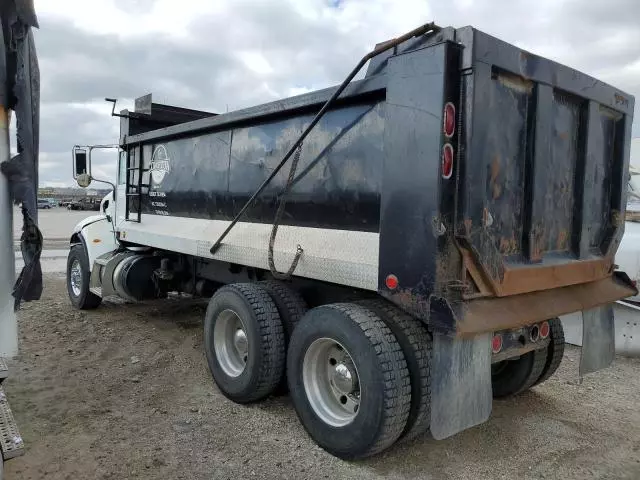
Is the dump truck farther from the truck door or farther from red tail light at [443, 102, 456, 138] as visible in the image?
the truck door

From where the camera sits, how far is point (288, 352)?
3789 mm

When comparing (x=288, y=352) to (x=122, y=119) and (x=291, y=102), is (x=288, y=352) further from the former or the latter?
(x=122, y=119)

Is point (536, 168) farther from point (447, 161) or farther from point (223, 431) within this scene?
point (223, 431)

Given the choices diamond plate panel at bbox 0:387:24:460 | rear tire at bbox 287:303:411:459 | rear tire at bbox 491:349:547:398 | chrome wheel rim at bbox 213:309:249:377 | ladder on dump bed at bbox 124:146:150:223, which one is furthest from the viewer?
ladder on dump bed at bbox 124:146:150:223

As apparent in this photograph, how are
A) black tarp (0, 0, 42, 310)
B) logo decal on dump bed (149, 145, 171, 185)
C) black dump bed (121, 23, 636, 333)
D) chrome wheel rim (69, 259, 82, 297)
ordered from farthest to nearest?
1. chrome wheel rim (69, 259, 82, 297)
2. logo decal on dump bed (149, 145, 171, 185)
3. black dump bed (121, 23, 636, 333)
4. black tarp (0, 0, 42, 310)

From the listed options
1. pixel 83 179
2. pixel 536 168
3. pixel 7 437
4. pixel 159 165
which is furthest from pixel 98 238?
pixel 536 168

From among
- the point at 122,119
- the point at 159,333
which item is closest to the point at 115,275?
the point at 159,333

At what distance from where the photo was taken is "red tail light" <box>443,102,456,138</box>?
2.90 meters

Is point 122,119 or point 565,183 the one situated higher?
point 122,119

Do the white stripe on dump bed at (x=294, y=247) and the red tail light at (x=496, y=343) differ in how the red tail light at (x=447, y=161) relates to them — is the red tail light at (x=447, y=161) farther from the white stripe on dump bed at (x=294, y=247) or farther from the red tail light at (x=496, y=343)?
the red tail light at (x=496, y=343)

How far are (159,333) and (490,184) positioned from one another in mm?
4798

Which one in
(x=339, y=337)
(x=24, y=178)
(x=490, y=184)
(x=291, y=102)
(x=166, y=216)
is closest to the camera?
(x=24, y=178)

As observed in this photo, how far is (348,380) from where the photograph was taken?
345 cm

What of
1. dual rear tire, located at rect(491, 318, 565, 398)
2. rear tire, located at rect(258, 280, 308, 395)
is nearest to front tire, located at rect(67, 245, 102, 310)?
rear tire, located at rect(258, 280, 308, 395)
